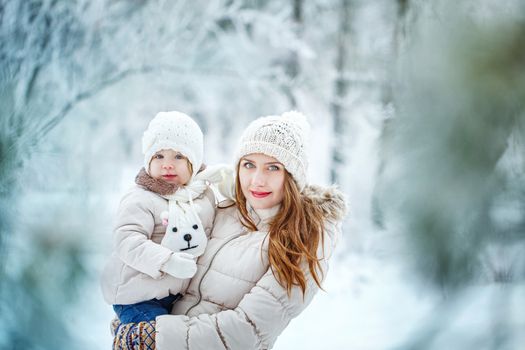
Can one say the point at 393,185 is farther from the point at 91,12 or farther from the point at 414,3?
the point at 91,12

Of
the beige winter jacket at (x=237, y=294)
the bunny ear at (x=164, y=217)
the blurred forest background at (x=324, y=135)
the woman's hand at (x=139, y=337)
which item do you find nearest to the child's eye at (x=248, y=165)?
the beige winter jacket at (x=237, y=294)

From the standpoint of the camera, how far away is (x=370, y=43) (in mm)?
3053

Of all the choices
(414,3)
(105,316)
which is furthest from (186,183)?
(414,3)

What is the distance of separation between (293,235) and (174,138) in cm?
36

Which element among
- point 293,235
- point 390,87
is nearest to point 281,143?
point 293,235

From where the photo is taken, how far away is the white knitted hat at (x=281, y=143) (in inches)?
52.2

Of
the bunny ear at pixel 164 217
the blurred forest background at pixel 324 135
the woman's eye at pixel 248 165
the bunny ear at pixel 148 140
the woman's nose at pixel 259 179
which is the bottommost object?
the bunny ear at pixel 164 217

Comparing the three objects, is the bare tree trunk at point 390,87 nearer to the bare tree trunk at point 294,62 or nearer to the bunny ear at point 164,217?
the bare tree trunk at point 294,62

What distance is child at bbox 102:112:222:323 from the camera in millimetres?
1223

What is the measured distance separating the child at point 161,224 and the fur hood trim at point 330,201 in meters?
0.25

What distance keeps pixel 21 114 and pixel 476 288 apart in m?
2.34

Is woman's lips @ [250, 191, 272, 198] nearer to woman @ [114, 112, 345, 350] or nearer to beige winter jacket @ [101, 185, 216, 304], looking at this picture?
woman @ [114, 112, 345, 350]

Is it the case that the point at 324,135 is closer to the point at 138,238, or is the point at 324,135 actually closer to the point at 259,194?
the point at 259,194

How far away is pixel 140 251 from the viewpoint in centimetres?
122
